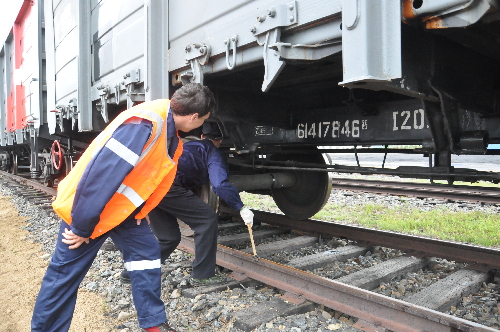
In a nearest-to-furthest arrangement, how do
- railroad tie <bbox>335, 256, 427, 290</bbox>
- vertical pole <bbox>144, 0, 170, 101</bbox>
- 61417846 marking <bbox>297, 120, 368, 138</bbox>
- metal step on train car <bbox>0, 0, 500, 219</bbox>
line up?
metal step on train car <bbox>0, 0, 500, 219</bbox> < railroad tie <bbox>335, 256, 427, 290</bbox> < vertical pole <bbox>144, 0, 170, 101</bbox> < 61417846 marking <bbox>297, 120, 368, 138</bbox>

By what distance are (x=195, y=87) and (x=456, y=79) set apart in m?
1.59

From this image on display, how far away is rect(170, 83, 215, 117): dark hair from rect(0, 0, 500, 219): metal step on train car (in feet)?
1.28

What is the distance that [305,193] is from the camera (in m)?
5.21

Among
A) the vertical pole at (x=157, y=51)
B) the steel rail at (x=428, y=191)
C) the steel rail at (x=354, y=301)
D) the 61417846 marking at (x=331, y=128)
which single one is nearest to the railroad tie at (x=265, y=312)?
the steel rail at (x=354, y=301)

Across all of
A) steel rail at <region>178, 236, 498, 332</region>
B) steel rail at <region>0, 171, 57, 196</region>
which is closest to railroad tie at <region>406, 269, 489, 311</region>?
steel rail at <region>178, 236, 498, 332</region>

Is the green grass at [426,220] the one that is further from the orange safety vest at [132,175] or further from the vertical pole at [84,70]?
the orange safety vest at [132,175]

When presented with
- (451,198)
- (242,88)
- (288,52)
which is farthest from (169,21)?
(451,198)

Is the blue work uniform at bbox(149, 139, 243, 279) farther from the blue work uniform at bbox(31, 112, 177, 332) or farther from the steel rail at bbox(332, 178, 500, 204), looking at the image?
the steel rail at bbox(332, 178, 500, 204)

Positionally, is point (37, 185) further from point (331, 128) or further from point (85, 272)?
point (85, 272)

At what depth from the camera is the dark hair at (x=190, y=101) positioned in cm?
232

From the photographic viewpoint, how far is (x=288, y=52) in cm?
225

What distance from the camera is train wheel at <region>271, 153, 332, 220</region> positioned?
500 cm

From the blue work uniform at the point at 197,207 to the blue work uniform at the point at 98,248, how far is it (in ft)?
3.36

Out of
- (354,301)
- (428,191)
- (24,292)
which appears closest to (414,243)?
(354,301)
